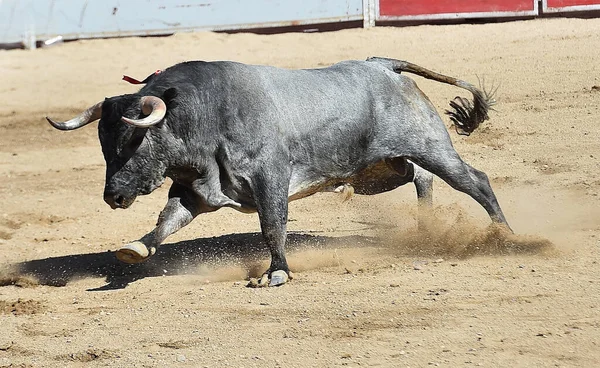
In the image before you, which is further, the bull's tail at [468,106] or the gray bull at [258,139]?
the bull's tail at [468,106]

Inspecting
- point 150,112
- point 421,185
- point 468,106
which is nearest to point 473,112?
point 468,106

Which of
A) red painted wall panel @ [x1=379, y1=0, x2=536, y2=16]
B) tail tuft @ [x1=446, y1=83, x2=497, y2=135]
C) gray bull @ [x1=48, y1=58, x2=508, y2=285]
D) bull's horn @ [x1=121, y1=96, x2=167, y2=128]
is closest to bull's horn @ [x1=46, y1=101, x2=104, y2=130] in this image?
gray bull @ [x1=48, y1=58, x2=508, y2=285]

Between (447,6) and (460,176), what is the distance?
6723mm

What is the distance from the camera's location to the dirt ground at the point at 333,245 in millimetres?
5930

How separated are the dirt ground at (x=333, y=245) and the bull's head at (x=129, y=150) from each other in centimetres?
69

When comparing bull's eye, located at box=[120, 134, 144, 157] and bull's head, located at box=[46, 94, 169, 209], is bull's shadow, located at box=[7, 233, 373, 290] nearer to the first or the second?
bull's head, located at box=[46, 94, 169, 209]

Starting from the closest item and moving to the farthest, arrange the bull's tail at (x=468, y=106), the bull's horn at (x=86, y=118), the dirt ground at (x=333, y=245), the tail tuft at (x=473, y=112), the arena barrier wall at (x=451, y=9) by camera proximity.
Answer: the dirt ground at (x=333, y=245), the bull's horn at (x=86, y=118), the bull's tail at (x=468, y=106), the tail tuft at (x=473, y=112), the arena barrier wall at (x=451, y=9)

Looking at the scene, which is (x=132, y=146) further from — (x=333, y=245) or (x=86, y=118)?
(x=333, y=245)

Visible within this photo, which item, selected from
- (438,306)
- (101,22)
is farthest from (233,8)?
(438,306)

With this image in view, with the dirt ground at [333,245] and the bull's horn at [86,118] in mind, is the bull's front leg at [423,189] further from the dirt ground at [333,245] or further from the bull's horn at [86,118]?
the bull's horn at [86,118]

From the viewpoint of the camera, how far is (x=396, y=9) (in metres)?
15.0

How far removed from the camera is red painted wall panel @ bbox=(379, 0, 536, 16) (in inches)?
573

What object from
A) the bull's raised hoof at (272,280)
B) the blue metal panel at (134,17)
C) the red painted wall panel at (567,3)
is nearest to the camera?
the bull's raised hoof at (272,280)

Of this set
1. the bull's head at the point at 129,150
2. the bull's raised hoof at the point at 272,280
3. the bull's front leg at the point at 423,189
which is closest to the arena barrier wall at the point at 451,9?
the bull's front leg at the point at 423,189
